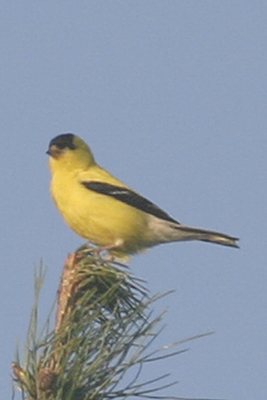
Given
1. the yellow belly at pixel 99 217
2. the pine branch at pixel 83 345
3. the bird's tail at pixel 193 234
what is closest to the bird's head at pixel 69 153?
the yellow belly at pixel 99 217

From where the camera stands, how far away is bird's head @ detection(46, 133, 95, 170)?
27.3 ft

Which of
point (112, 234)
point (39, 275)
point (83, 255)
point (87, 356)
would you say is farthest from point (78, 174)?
point (87, 356)

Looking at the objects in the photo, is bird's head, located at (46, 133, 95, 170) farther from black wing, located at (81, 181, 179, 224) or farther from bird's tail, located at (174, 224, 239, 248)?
bird's tail, located at (174, 224, 239, 248)

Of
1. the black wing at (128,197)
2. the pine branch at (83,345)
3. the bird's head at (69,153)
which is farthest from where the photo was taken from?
the bird's head at (69,153)

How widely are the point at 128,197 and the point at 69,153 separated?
0.76 meters

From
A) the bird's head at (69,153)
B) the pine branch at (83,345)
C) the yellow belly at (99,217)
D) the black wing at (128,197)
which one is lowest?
the pine branch at (83,345)

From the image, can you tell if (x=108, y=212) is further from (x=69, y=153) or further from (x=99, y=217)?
(x=69, y=153)

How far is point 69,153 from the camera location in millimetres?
8398

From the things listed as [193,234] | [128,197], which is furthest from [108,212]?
[193,234]

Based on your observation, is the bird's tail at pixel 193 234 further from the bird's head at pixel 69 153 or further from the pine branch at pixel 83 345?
the pine branch at pixel 83 345

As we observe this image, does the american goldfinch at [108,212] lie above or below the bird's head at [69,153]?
below

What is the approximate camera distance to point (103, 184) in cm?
799

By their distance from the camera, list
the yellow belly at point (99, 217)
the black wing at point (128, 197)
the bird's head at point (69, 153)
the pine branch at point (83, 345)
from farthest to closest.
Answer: the bird's head at point (69, 153), the black wing at point (128, 197), the yellow belly at point (99, 217), the pine branch at point (83, 345)

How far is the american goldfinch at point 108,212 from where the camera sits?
7.56 metres
